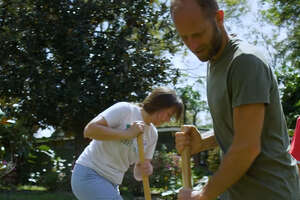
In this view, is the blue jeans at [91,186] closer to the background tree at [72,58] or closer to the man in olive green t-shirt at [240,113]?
the man in olive green t-shirt at [240,113]

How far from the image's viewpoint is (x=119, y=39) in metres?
10.7

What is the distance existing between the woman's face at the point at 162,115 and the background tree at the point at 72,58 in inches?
264

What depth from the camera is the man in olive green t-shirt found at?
62.9 inches

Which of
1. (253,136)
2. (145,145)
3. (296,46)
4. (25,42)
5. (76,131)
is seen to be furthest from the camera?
(296,46)

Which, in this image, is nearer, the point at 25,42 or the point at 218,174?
the point at 218,174

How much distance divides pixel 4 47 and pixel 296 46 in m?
10.3

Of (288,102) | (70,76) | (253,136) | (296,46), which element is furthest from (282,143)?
(296,46)

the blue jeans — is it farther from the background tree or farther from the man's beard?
the background tree

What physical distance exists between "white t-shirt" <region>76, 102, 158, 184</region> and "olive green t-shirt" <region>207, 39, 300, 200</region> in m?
1.72

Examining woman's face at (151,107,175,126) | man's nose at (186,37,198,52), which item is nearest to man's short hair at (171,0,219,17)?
man's nose at (186,37,198,52)

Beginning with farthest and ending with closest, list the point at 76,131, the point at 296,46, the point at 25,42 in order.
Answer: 1. the point at 296,46
2. the point at 76,131
3. the point at 25,42

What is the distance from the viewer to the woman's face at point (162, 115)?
11.8ft

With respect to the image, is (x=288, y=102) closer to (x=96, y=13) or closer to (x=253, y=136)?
(x=96, y=13)

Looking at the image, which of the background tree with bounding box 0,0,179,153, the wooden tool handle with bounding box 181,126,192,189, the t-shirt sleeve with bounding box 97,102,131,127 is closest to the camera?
the wooden tool handle with bounding box 181,126,192,189
